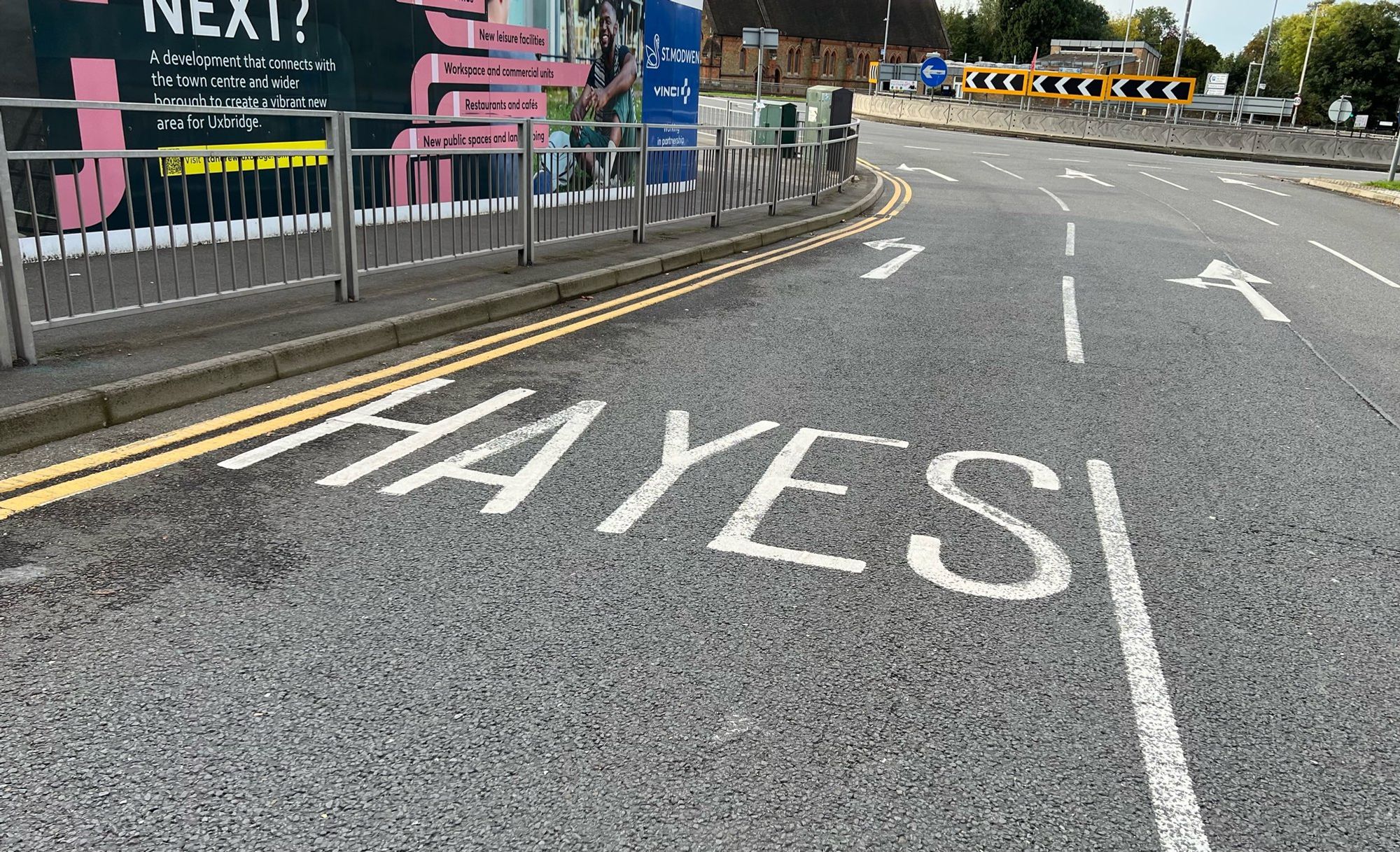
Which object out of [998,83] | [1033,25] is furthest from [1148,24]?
[998,83]

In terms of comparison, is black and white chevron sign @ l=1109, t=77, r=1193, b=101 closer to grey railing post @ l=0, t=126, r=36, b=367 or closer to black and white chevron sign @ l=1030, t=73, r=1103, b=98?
black and white chevron sign @ l=1030, t=73, r=1103, b=98

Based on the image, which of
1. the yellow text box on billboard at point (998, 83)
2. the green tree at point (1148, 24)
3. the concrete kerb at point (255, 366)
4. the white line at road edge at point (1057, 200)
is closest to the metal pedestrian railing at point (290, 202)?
the concrete kerb at point (255, 366)

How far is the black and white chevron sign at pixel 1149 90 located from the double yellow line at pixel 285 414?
41.1 m

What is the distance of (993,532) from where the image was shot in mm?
4500

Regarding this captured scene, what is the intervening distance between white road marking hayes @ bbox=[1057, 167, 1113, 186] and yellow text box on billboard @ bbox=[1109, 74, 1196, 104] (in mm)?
19298

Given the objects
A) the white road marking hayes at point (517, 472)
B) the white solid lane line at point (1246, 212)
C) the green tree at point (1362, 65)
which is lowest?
the white road marking hayes at point (517, 472)

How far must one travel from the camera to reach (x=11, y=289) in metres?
5.61

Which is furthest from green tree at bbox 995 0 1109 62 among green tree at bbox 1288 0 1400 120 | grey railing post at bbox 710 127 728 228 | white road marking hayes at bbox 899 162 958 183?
grey railing post at bbox 710 127 728 228

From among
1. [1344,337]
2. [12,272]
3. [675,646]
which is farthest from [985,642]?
[1344,337]

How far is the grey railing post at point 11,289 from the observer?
5266 millimetres

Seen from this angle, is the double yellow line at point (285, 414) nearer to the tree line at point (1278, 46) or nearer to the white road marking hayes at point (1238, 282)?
the white road marking hayes at point (1238, 282)

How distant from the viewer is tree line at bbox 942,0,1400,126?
8481cm

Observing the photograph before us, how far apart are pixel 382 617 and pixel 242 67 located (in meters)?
8.39

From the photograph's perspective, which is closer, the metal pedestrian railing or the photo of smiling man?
the metal pedestrian railing
